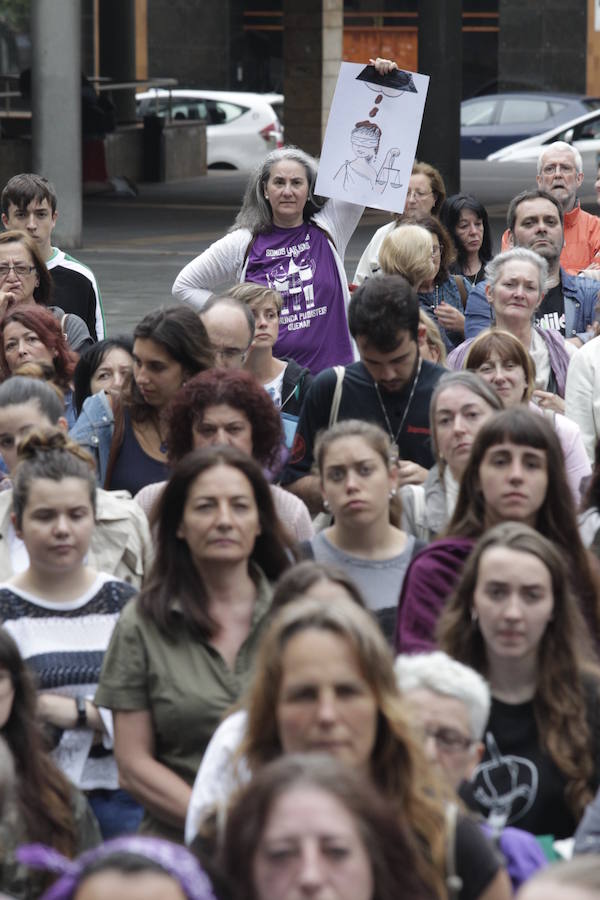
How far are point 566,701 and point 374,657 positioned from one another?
92 cm

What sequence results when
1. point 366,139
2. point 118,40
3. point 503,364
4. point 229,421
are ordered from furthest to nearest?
point 118,40 < point 366,139 < point 503,364 < point 229,421

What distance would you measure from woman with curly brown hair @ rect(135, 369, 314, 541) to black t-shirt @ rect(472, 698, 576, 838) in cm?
164

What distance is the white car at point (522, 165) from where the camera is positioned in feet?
88.3

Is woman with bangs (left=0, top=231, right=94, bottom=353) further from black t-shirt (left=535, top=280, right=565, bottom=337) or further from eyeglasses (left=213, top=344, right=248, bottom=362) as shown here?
black t-shirt (left=535, top=280, right=565, bottom=337)

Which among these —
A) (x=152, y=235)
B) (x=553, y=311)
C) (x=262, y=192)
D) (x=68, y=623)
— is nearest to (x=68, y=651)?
(x=68, y=623)

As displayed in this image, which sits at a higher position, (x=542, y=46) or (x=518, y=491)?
(x=542, y=46)

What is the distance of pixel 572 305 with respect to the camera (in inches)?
361

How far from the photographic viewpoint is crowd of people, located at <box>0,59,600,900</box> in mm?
3646

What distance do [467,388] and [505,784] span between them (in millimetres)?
1950

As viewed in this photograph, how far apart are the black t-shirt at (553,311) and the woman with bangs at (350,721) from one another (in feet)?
16.9

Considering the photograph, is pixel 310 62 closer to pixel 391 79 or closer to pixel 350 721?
pixel 391 79

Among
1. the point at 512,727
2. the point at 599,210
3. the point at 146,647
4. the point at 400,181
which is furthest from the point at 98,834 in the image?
the point at 599,210

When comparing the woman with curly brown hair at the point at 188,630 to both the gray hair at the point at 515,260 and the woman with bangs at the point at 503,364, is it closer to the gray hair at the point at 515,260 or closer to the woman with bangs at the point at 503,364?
the woman with bangs at the point at 503,364

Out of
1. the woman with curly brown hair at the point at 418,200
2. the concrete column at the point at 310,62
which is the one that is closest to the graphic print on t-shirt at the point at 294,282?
the woman with curly brown hair at the point at 418,200
